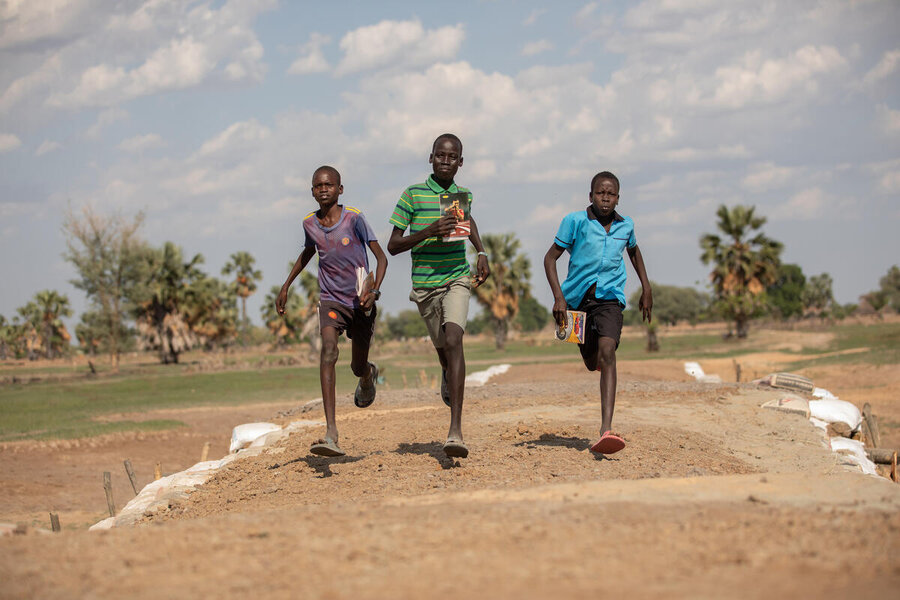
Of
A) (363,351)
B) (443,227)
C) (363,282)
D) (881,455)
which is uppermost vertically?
(443,227)

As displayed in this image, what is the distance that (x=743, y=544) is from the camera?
3.69m

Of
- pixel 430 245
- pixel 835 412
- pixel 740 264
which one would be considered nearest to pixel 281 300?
pixel 430 245

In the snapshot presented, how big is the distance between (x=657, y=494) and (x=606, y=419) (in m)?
2.13

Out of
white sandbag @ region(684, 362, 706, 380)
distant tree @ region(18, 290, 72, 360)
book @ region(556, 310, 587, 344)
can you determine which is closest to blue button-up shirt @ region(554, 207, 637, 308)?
book @ region(556, 310, 587, 344)

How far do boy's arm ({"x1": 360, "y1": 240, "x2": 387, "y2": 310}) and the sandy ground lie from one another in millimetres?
1292

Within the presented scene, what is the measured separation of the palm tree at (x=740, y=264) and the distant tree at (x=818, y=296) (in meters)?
45.9

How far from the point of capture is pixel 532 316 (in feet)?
405

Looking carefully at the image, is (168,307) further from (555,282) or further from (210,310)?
(555,282)

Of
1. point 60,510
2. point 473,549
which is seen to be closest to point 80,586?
point 473,549

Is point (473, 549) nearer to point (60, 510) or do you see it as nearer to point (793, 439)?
point (793, 439)

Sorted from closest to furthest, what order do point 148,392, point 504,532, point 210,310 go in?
point 504,532
point 148,392
point 210,310

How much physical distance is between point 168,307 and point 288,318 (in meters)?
22.1

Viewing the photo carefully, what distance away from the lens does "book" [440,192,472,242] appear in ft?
21.8

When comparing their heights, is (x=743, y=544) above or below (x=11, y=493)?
above
